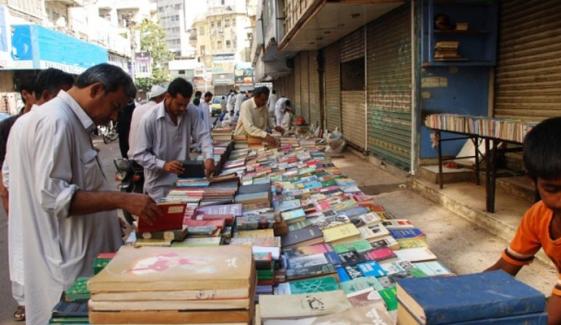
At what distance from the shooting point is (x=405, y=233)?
93.4 inches

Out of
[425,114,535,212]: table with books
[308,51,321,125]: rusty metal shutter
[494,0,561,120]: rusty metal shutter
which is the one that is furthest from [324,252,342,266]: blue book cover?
[308,51,321,125]: rusty metal shutter

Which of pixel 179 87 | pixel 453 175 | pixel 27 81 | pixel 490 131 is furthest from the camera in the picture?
pixel 453 175

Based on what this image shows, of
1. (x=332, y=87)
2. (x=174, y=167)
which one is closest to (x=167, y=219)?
(x=174, y=167)

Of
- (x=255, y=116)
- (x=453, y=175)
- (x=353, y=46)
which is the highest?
(x=353, y=46)

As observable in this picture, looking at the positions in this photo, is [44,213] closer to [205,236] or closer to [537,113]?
[205,236]

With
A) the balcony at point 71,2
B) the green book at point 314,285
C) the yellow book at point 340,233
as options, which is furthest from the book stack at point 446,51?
the balcony at point 71,2

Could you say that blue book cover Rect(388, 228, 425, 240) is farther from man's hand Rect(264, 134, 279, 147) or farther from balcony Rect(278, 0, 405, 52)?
balcony Rect(278, 0, 405, 52)

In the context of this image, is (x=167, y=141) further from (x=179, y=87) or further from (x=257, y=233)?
(x=257, y=233)

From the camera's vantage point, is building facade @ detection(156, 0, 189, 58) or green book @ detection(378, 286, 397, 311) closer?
green book @ detection(378, 286, 397, 311)

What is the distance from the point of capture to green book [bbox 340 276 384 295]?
1732 mm

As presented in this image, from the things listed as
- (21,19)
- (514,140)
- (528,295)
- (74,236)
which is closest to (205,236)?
(74,236)

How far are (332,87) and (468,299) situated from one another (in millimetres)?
11335

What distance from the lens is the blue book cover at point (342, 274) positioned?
184cm

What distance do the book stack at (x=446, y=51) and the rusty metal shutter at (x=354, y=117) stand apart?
3.19 meters
